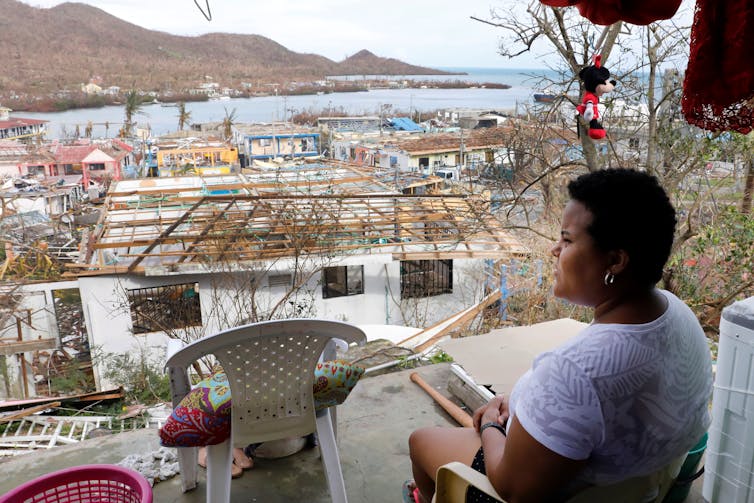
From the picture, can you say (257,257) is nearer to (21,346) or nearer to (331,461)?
(21,346)

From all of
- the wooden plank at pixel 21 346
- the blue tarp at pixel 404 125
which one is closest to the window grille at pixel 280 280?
the wooden plank at pixel 21 346

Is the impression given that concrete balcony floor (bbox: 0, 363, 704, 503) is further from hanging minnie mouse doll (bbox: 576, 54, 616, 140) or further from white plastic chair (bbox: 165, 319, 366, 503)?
hanging minnie mouse doll (bbox: 576, 54, 616, 140)

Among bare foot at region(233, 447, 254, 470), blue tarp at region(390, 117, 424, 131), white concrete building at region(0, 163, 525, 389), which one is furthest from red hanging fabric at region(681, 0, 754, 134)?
blue tarp at region(390, 117, 424, 131)

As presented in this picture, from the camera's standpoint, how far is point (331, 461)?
57.8 inches

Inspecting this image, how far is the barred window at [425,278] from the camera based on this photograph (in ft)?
31.0

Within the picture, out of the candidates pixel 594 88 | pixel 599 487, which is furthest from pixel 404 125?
pixel 599 487

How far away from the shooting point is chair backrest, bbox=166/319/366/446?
130cm

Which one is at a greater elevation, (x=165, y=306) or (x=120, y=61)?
(x=120, y=61)

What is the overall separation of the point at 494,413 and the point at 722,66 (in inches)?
32.6

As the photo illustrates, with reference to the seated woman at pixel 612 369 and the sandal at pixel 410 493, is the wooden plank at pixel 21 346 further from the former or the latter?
the seated woman at pixel 612 369

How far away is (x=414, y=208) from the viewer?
28.3 ft

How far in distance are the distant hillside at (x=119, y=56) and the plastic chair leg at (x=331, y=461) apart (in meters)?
27.2

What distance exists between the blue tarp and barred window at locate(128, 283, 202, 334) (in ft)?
65.7

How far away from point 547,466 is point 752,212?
408 cm
